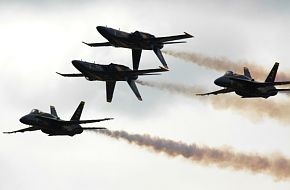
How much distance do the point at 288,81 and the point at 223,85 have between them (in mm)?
10084

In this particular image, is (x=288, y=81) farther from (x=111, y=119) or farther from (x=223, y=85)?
(x=111, y=119)

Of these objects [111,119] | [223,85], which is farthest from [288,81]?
[111,119]

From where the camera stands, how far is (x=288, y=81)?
19775cm

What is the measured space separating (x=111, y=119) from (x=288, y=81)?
28.0 metres

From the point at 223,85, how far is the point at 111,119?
18.2 metres

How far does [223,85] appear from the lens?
654 ft

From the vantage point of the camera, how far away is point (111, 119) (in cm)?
19825
